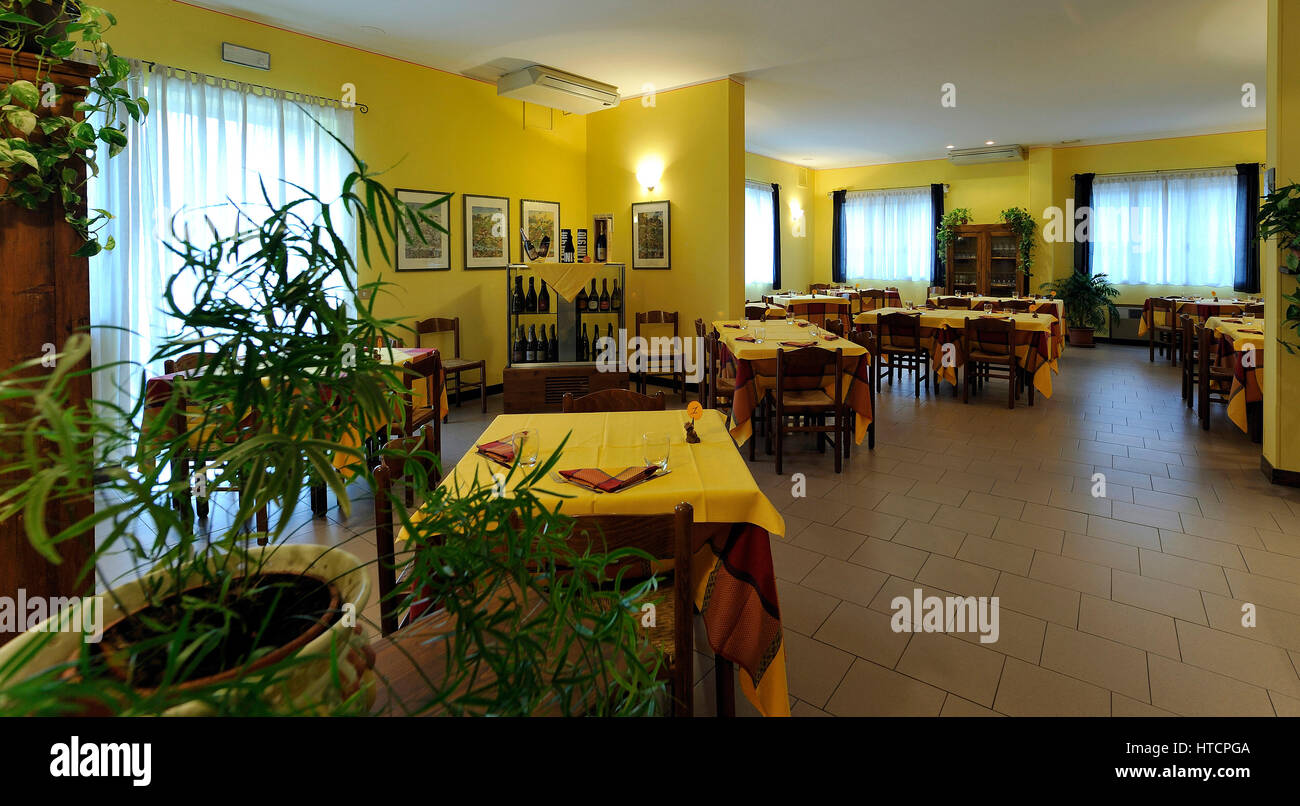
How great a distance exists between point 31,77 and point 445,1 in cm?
400

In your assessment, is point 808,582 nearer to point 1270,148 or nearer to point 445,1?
point 1270,148

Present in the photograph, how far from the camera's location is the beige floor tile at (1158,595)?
2.93m

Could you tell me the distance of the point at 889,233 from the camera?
13789 millimetres

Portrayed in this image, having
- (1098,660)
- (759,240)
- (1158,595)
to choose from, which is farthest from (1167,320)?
(1098,660)

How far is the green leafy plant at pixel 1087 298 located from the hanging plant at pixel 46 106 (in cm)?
1278

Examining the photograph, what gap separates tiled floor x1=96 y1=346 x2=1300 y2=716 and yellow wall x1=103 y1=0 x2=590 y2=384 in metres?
2.18

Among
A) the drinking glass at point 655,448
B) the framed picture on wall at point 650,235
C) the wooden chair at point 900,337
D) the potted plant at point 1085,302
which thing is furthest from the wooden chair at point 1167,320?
the drinking glass at point 655,448

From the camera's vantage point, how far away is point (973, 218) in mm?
12953

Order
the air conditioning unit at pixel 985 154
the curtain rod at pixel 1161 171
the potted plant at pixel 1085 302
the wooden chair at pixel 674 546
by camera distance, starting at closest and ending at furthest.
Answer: the wooden chair at pixel 674 546, the curtain rod at pixel 1161 171, the potted plant at pixel 1085 302, the air conditioning unit at pixel 985 154

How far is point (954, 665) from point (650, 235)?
6.55 m

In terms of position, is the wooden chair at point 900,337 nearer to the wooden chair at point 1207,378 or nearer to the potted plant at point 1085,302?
the wooden chair at point 1207,378

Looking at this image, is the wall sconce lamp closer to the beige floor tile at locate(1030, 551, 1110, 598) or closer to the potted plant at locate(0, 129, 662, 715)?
the beige floor tile at locate(1030, 551, 1110, 598)

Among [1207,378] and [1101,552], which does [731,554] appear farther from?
[1207,378]

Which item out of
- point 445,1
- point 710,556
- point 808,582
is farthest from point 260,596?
point 445,1
